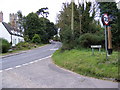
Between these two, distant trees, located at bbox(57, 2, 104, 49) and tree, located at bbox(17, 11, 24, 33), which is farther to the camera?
tree, located at bbox(17, 11, 24, 33)

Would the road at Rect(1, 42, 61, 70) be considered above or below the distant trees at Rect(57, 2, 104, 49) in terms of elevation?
below

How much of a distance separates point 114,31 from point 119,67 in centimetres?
778

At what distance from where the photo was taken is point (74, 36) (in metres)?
15.1

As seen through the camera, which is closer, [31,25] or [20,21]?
[31,25]

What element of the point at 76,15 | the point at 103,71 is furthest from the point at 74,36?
the point at 103,71

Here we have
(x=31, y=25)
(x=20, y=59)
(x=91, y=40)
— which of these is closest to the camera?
(x=91, y=40)

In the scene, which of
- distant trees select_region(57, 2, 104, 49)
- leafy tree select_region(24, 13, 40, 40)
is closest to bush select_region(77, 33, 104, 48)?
distant trees select_region(57, 2, 104, 49)

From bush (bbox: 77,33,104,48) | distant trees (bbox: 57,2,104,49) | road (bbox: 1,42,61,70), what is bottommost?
road (bbox: 1,42,61,70)

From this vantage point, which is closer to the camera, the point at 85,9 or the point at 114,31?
the point at 114,31

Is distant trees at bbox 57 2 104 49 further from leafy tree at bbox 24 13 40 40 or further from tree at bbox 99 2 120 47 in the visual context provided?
leafy tree at bbox 24 13 40 40

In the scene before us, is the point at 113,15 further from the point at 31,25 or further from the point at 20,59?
the point at 31,25

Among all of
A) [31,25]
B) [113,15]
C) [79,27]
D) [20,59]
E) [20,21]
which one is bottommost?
[20,59]

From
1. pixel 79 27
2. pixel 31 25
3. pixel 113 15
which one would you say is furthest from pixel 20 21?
pixel 113 15

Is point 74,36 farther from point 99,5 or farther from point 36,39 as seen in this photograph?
point 36,39
